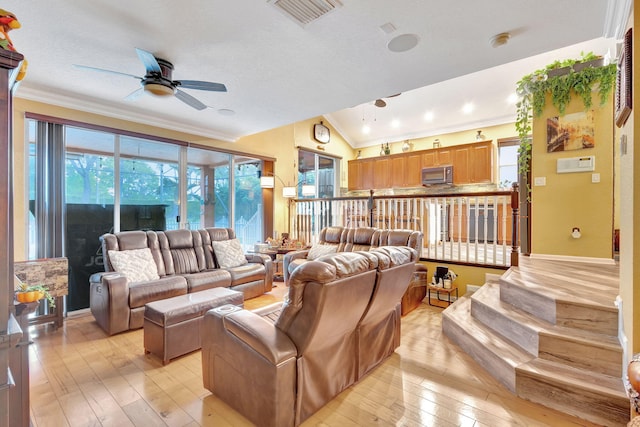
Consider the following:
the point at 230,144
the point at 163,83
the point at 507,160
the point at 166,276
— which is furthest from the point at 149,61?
the point at 507,160

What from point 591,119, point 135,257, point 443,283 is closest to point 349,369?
point 443,283

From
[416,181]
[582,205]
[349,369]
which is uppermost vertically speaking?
[416,181]

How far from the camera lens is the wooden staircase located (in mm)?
1901

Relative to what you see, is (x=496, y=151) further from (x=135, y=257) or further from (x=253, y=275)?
(x=135, y=257)

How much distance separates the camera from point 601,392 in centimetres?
183

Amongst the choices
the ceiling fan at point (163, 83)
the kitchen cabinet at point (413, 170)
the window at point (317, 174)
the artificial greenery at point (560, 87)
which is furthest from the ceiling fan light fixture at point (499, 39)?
the kitchen cabinet at point (413, 170)

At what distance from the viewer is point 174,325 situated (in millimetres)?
2535

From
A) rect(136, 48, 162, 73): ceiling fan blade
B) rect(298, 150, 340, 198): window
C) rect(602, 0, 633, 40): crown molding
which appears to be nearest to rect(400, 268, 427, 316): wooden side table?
rect(602, 0, 633, 40): crown molding

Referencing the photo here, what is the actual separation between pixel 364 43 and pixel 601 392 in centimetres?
302

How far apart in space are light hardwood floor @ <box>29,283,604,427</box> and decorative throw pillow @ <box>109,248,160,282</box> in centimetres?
81

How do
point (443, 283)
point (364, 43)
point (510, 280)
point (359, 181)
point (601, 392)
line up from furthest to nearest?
point (359, 181) < point (443, 283) < point (510, 280) < point (364, 43) < point (601, 392)

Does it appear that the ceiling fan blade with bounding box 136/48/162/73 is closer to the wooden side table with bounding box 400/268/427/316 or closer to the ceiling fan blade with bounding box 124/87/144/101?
the ceiling fan blade with bounding box 124/87/144/101

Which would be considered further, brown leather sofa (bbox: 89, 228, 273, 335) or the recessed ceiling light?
brown leather sofa (bbox: 89, 228, 273, 335)

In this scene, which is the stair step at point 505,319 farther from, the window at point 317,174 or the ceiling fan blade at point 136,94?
the window at point 317,174
